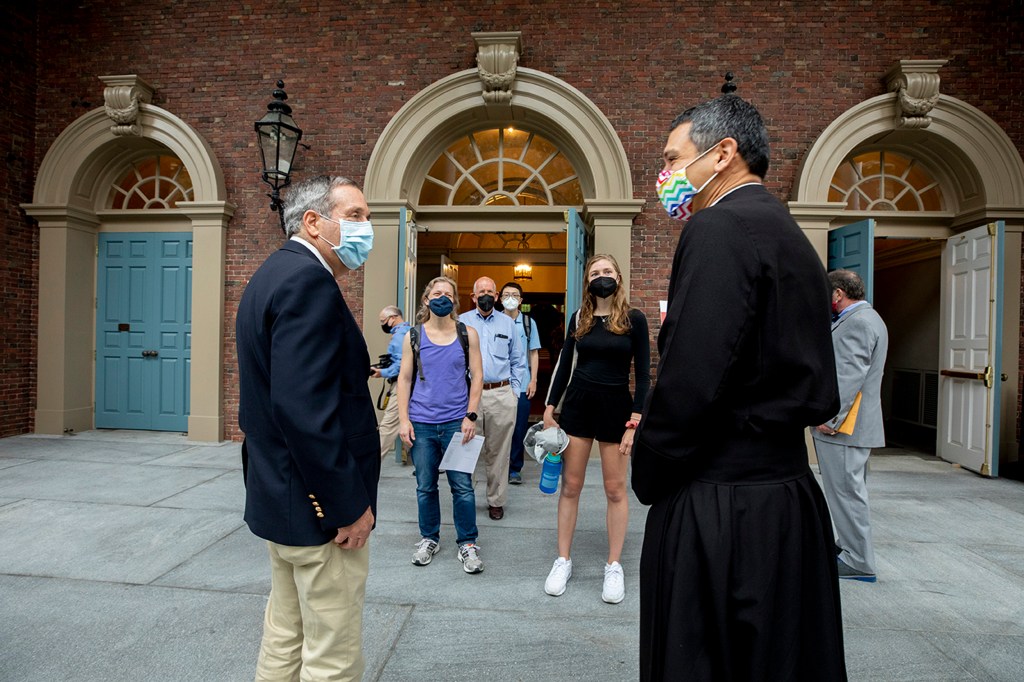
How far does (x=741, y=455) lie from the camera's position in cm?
136

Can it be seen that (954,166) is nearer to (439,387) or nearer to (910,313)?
(910,313)

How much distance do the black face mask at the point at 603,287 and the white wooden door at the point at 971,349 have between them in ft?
19.0

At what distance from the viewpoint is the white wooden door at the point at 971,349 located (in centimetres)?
652

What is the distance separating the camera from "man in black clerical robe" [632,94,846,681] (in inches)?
50.8

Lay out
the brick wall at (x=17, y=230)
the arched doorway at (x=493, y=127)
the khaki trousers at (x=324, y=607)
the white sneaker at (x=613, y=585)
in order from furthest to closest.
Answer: the brick wall at (x=17, y=230), the arched doorway at (x=493, y=127), the white sneaker at (x=613, y=585), the khaki trousers at (x=324, y=607)

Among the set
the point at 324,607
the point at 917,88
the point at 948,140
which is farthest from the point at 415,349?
the point at 948,140

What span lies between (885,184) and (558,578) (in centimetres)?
711

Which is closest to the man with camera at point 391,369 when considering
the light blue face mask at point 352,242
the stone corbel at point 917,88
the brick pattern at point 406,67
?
the brick pattern at point 406,67

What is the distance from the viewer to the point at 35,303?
26.7 feet

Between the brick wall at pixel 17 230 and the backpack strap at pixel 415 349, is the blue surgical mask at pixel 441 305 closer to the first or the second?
the backpack strap at pixel 415 349

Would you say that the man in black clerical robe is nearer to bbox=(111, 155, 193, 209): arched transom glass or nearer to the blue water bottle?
the blue water bottle

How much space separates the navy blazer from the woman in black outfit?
1701mm

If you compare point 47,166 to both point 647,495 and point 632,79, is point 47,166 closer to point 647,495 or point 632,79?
point 632,79

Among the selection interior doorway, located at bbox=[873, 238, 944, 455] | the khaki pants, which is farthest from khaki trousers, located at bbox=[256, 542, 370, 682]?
interior doorway, located at bbox=[873, 238, 944, 455]
